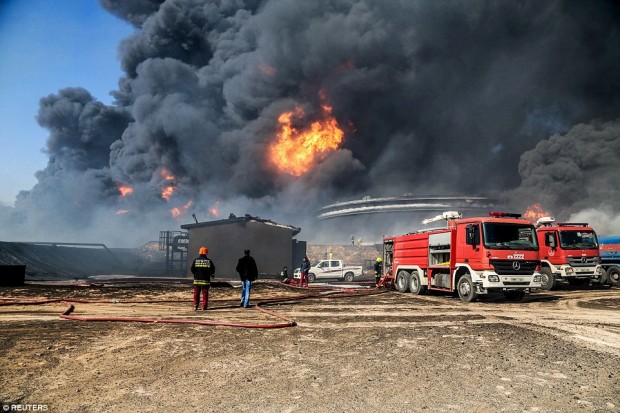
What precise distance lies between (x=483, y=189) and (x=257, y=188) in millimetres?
37265

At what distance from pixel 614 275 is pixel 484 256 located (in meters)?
12.9

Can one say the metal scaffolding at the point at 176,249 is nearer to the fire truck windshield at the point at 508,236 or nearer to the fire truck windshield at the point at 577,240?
the fire truck windshield at the point at 508,236

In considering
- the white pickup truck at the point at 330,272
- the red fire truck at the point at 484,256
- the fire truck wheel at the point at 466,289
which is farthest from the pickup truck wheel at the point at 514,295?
the white pickup truck at the point at 330,272

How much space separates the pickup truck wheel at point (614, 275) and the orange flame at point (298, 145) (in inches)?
1881

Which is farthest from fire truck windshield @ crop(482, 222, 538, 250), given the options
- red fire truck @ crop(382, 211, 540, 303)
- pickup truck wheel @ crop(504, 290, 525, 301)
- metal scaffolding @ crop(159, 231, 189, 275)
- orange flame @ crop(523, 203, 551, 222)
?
orange flame @ crop(523, 203, 551, 222)

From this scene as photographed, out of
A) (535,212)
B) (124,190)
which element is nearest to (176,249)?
(535,212)

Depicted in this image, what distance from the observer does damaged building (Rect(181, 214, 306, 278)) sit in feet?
115

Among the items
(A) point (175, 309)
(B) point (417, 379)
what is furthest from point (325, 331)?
(A) point (175, 309)

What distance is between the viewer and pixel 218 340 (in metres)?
7.46

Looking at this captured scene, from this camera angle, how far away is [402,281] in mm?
19312

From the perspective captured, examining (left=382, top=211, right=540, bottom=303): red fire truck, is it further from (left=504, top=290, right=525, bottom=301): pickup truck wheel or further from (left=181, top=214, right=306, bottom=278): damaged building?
(left=181, top=214, right=306, bottom=278): damaged building

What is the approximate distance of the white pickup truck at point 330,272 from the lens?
29.1 metres

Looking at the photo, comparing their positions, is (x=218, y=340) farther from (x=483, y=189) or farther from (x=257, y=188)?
(x=483, y=189)

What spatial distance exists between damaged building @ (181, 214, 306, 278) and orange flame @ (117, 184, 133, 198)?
173 feet
